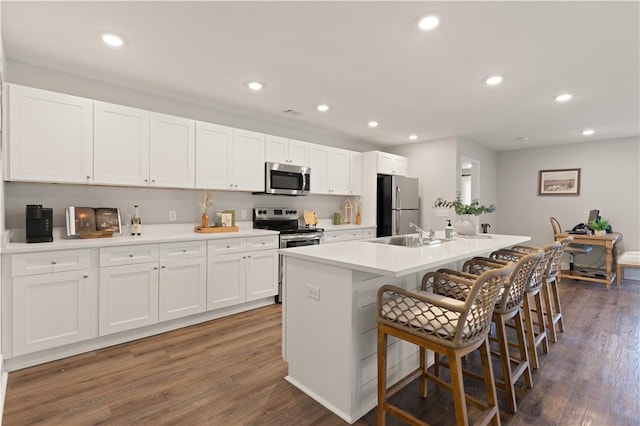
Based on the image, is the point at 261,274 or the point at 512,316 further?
the point at 261,274

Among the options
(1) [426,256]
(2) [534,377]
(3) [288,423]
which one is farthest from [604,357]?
(3) [288,423]

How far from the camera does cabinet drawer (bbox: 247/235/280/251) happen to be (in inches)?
139

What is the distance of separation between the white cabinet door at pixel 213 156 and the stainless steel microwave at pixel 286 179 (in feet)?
1.73

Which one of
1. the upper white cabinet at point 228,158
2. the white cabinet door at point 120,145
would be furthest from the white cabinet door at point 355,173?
the white cabinet door at point 120,145

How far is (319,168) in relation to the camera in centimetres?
467

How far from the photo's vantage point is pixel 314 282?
6.40 feet

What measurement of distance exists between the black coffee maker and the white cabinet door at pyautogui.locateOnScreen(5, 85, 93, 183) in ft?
0.83

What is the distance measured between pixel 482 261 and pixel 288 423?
69.9 inches

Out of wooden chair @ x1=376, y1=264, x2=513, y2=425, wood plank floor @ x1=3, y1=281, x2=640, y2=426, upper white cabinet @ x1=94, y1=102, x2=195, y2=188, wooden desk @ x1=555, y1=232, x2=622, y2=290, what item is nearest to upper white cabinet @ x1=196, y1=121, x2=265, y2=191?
upper white cabinet @ x1=94, y1=102, x2=195, y2=188

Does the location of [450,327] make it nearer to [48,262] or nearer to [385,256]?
[385,256]

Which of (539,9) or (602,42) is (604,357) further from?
(539,9)

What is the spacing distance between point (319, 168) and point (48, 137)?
305 centimetres

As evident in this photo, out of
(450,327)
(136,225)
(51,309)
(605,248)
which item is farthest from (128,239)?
(605,248)

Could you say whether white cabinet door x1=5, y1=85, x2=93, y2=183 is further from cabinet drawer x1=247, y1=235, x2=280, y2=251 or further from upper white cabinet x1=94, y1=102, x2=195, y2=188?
cabinet drawer x1=247, y1=235, x2=280, y2=251
